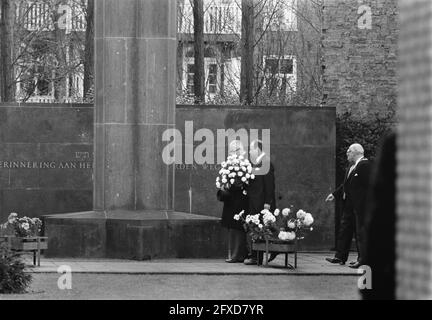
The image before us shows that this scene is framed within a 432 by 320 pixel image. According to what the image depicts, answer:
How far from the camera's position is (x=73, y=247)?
18234mm

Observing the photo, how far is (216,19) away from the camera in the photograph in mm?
55531

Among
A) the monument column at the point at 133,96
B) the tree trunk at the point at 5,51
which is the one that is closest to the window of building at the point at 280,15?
the tree trunk at the point at 5,51

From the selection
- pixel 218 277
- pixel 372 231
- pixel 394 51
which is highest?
pixel 394 51

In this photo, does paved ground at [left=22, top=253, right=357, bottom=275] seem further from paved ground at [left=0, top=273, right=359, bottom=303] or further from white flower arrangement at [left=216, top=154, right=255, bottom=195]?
white flower arrangement at [left=216, top=154, right=255, bottom=195]

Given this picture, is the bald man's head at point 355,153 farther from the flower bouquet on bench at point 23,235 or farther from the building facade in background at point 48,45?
the building facade in background at point 48,45

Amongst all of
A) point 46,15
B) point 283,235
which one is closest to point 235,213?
point 283,235

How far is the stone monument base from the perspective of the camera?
717 inches

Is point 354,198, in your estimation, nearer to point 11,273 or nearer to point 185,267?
point 185,267

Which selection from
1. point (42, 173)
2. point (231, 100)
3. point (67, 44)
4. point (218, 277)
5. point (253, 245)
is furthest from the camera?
point (67, 44)

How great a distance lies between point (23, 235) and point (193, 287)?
3995 mm

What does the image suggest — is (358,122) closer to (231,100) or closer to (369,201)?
(231,100)

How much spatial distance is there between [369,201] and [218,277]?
12.8 m

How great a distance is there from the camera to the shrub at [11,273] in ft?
38.7
